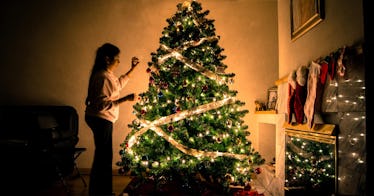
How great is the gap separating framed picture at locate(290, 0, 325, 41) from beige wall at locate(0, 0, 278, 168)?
1131 mm

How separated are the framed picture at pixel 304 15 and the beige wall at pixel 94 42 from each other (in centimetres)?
113

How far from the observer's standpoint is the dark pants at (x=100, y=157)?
7.09 ft

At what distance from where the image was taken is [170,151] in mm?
2527

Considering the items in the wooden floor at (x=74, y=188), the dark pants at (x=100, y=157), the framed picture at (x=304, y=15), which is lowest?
the wooden floor at (x=74, y=188)

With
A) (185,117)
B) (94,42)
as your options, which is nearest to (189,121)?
(185,117)

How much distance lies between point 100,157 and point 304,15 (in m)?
2.24

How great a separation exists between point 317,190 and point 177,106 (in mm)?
1383

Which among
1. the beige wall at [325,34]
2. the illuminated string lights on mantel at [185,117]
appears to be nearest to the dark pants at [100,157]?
the illuminated string lights on mantel at [185,117]

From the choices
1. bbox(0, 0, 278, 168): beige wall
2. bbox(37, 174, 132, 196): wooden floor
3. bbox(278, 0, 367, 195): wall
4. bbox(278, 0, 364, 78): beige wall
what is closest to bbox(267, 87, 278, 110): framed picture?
bbox(0, 0, 278, 168): beige wall

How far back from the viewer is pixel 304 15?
A: 2.45 meters

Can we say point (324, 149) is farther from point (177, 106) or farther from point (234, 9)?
point (234, 9)

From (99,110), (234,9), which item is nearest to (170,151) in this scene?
(99,110)

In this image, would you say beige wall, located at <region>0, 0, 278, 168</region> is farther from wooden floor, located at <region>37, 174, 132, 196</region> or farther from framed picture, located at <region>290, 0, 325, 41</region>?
framed picture, located at <region>290, 0, 325, 41</region>

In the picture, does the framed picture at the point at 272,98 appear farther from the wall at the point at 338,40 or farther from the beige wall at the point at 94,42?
the wall at the point at 338,40
